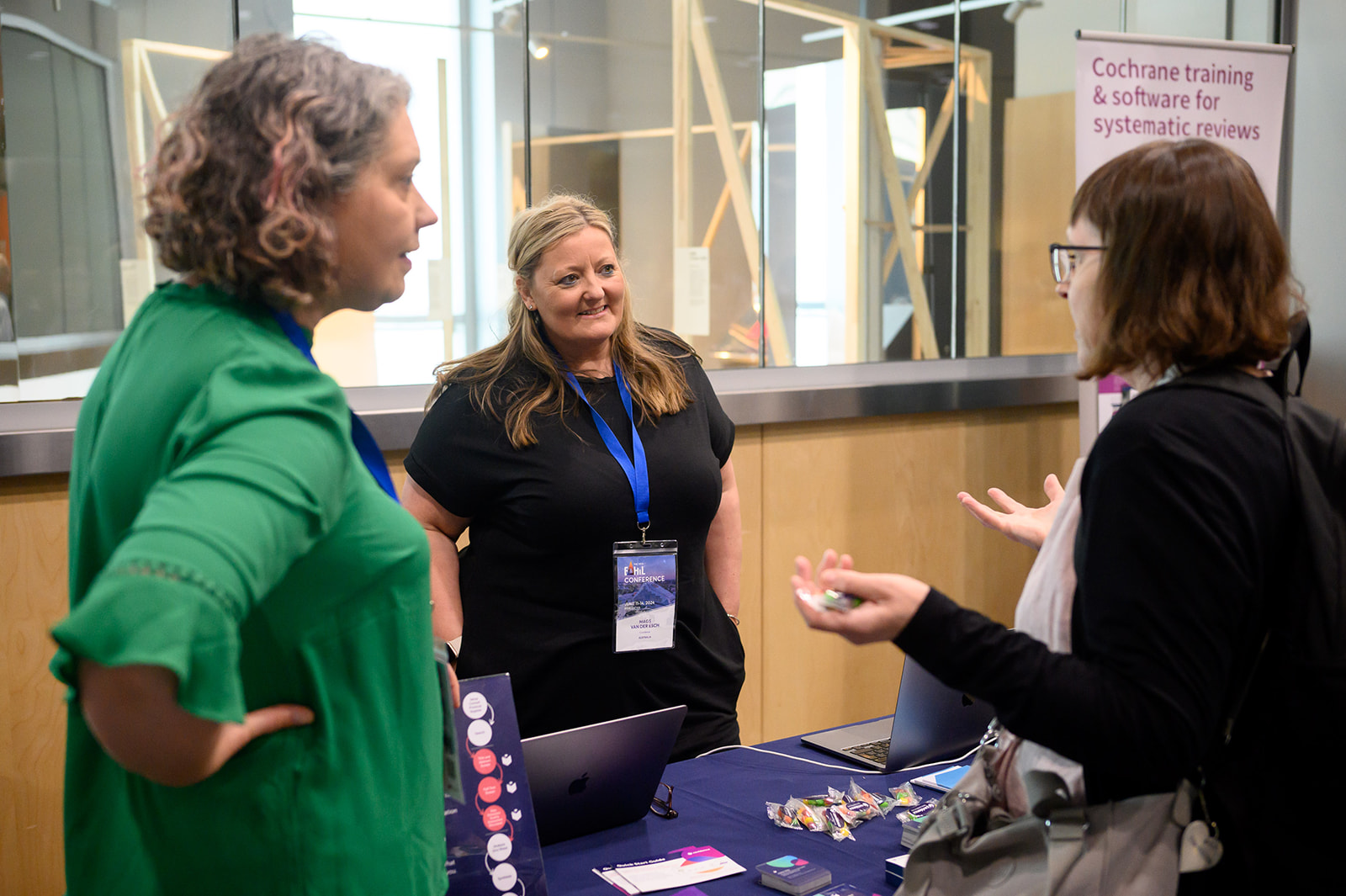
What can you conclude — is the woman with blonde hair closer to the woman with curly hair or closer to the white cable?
the white cable

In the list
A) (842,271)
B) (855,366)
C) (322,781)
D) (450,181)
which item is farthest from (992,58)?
(322,781)

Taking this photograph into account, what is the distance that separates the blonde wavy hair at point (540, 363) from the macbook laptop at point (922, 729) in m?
0.80

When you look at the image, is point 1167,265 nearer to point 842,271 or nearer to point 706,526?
point 706,526

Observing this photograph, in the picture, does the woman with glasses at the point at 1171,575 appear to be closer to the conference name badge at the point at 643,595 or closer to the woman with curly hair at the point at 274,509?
the woman with curly hair at the point at 274,509

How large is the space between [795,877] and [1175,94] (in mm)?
3148

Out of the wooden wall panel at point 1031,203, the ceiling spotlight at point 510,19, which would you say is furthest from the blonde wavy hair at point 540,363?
the wooden wall panel at point 1031,203

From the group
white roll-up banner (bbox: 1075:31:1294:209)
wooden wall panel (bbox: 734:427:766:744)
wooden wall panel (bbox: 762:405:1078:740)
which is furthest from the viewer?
wooden wall panel (bbox: 762:405:1078:740)

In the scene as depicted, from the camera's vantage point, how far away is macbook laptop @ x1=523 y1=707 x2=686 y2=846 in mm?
1473

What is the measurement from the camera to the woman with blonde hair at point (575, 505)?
218cm

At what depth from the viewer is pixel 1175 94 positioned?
3.61 m

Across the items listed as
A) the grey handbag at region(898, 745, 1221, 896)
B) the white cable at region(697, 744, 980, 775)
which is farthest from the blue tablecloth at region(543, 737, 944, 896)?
the grey handbag at region(898, 745, 1221, 896)

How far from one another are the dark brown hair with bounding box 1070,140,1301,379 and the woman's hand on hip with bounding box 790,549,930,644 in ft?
1.03

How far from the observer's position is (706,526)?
2.35 metres

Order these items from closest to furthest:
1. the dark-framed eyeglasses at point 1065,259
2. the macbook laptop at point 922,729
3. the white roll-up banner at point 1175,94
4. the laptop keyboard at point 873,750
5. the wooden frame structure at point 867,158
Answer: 1. the dark-framed eyeglasses at point 1065,259
2. the macbook laptop at point 922,729
3. the laptop keyboard at point 873,750
4. the white roll-up banner at point 1175,94
5. the wooden frame structure at point 867,158
